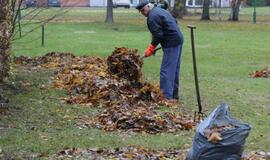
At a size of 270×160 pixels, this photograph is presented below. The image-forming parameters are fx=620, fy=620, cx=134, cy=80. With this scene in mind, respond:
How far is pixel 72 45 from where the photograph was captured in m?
24.2

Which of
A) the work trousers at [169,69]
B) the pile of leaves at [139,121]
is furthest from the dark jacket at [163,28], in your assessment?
the pile of leaves at [139,121]

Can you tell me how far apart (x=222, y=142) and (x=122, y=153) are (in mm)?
1492

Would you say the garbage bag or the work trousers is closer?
the garbage bag

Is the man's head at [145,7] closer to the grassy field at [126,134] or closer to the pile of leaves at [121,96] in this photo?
the pile of leaves at [121,96]

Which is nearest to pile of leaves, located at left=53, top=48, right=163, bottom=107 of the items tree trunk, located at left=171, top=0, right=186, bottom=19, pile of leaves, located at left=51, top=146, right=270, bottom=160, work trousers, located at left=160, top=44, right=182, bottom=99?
work trousers, located at left=160, top=44, right=182, bottom=99

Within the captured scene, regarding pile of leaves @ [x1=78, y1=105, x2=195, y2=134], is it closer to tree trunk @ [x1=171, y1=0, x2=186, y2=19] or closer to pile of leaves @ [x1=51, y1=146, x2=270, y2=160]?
pile of leaves @ [x1=51, y1=146, x2=270, y2=160]

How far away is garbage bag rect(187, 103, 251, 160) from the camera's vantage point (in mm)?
5902

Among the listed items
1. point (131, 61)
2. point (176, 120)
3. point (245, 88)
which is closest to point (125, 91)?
point (131, 61)

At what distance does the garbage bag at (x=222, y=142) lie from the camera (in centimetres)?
590

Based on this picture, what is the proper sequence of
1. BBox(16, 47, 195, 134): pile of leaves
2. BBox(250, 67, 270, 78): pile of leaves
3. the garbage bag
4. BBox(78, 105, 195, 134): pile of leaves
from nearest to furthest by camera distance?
the garbage bag, BBox(78, 105, 195, 134): pile of leaves, BBox(16, 47, 195, 134): pile of leaves, BBox(250, 67, 270, 78): pile of leaves

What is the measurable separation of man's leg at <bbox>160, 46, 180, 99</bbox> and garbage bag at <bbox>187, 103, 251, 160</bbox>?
4.83 m

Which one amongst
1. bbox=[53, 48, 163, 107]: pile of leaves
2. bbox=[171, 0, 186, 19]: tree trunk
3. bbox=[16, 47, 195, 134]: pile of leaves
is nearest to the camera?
bbox=[16, 47, 195, 134]: pile of leaves

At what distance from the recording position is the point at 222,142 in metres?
5.89

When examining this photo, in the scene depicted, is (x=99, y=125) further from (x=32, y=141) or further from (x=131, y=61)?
(x=131, y=61)
